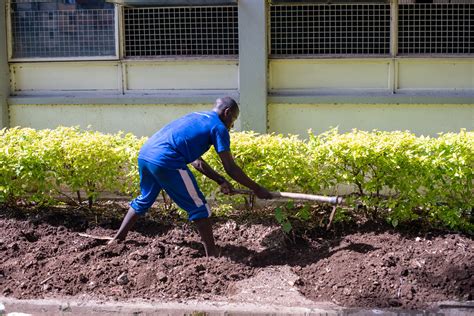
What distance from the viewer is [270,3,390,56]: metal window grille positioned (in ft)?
29.9

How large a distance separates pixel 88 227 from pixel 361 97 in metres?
3.89

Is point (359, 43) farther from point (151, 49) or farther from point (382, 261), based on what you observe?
point (382, 261)

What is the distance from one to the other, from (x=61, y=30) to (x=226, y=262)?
192 inches

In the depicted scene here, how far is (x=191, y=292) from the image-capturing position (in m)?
5.93

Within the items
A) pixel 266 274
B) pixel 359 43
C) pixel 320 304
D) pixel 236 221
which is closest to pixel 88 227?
pixel 236 221

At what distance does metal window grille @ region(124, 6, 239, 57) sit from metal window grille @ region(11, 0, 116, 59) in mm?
330

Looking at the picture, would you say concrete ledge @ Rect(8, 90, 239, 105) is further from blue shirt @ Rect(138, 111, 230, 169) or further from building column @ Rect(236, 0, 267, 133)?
blue shirt @ Rect(138, 111, 230, 169)

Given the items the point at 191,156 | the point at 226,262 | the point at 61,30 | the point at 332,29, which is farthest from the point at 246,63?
the point at 226,262

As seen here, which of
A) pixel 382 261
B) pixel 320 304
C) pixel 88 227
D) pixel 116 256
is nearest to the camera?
pixel 320 304

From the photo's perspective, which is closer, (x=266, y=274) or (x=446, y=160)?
(x=266, y=274)

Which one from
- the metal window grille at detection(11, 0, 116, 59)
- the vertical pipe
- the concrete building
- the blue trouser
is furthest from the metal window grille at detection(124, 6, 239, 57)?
the blue trouser

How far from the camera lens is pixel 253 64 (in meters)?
8.99

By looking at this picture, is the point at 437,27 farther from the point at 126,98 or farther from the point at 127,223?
the point at 127,223

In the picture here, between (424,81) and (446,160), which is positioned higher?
(424,81)
